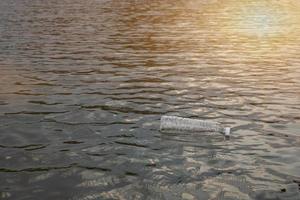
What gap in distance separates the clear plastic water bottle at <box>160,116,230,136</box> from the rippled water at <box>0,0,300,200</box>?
0.31 metres

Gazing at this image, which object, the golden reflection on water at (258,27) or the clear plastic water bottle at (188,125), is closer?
the clear plastic water bottle at (188,125)

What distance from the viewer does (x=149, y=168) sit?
400 inches

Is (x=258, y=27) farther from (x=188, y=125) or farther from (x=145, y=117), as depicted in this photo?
(x=188, y=125)

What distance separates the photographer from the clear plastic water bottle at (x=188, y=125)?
489 inches

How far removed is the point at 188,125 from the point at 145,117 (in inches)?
76.4

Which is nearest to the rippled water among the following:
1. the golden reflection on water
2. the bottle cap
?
the bottle cap

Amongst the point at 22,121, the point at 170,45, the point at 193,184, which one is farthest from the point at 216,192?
the point at 170,45

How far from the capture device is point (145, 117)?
13961mm

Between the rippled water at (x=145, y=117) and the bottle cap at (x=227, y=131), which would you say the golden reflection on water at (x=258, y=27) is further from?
the bottle cap at (x=227, y=131)

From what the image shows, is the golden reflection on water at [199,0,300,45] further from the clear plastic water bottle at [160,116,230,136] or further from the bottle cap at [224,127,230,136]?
the bottle cap at [224,127,230,136]

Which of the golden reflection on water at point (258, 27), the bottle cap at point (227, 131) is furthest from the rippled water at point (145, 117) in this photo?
the golden reflection on water at point (258, 27)

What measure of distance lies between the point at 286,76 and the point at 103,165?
40.1 feet

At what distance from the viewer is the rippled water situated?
9461mm

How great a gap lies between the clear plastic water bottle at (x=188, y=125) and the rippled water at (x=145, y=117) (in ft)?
1.00
